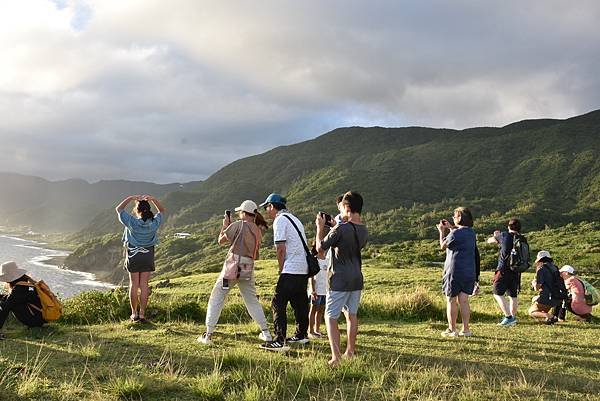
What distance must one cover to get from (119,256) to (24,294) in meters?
131

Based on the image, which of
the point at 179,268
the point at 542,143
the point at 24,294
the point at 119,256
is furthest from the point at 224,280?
the point at 542,143

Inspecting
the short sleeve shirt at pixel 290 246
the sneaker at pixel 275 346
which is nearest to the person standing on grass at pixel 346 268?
the short sleeve shirt at pixel 290 246

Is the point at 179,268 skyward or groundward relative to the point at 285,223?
groundward

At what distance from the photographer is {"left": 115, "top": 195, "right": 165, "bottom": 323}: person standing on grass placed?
879cm

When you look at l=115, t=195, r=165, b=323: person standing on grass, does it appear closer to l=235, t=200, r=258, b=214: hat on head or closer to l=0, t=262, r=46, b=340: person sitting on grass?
l=0, t=262, r=46, b=340: person sitting on grass

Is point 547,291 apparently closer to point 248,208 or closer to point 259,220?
point 259,220

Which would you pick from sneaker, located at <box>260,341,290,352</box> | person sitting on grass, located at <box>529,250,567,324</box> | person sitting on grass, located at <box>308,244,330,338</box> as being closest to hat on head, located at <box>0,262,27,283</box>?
sneaker, located at <box>260,341,290,352</box>

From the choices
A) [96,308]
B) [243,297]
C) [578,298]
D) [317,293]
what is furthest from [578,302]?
[96,308]

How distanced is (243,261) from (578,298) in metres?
7.54

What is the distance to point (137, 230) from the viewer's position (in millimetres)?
8805

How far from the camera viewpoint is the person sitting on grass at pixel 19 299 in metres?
8.02

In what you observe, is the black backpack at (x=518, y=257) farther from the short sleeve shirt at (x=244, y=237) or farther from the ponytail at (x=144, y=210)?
the ponytail at (x=144, y=210)

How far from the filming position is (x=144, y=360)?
6.51m

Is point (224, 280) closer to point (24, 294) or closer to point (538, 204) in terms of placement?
point (24, 294)
